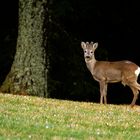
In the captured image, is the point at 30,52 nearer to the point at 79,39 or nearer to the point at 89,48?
the point at 89,48

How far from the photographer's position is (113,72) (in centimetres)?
1894

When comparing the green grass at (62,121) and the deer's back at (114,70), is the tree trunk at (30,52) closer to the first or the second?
the deer's back at (114,70)

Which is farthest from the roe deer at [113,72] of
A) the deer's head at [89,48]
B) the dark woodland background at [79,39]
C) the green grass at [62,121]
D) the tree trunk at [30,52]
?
the dark woodland background at [79,39]

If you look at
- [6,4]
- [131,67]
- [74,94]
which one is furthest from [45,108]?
[6,4]

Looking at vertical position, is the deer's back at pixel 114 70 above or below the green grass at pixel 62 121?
above

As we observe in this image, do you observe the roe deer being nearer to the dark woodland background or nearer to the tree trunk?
the tree trunk

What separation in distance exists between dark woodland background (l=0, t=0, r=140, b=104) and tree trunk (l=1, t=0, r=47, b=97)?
3872 mm

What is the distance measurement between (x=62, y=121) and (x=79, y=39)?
1424 cm

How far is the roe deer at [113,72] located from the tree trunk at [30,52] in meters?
1.39

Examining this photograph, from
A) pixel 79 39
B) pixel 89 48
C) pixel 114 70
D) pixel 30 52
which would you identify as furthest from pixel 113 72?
pixel 79 39

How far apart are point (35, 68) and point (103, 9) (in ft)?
25.8

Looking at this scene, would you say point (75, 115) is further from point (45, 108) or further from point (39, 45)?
point (39, 45)

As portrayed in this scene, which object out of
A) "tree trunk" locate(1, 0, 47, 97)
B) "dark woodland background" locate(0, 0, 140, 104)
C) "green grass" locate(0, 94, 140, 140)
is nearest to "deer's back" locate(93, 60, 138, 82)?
"tree trunk" locate(1, 0, 47, 97)

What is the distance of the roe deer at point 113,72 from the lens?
18.6 metres
